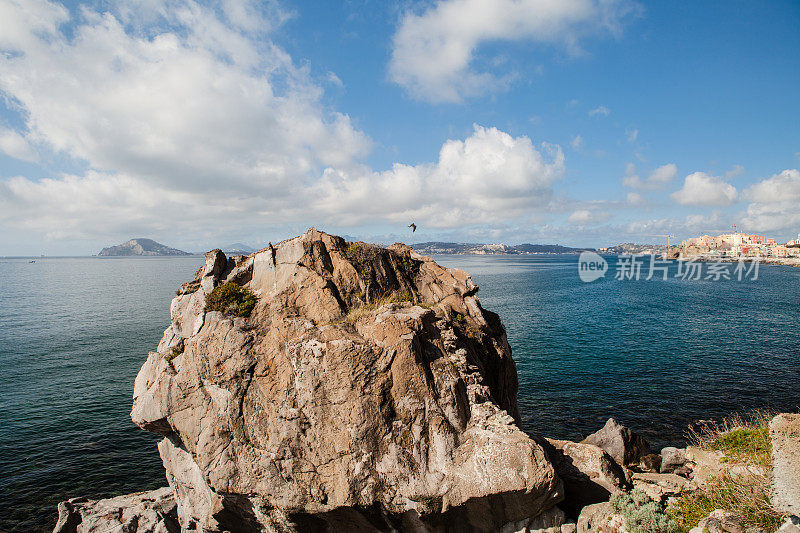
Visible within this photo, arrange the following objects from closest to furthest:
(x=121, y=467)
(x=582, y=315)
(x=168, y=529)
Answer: (x=168, y=529) < (x=121, y=467) < (x=582, y=315)

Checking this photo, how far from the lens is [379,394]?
1359 cm

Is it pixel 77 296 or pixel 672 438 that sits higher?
pixel 77 296

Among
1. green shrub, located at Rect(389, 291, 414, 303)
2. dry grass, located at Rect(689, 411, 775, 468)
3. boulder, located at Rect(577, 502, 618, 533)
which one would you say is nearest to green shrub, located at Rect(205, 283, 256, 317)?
green shrub, located at Rect(389, 291, 414, 303)

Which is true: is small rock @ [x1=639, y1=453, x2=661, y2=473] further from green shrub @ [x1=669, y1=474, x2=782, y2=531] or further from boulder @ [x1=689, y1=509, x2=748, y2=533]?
boulder @ [x1=689, y1=509, x2=748, y2=533]

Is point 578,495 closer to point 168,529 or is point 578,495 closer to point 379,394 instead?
point 379,394

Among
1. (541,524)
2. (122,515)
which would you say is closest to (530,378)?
(541,524)

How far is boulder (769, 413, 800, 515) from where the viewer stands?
1118 centimetres

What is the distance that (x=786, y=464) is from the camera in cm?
1174

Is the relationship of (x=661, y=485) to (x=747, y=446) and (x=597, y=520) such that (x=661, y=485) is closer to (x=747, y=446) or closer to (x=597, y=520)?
(x=747, y=446)

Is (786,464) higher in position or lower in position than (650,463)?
higher

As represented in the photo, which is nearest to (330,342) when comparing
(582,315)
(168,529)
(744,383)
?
(168,529)

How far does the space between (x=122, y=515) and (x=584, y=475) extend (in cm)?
2253

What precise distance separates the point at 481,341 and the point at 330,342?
7.53 metres

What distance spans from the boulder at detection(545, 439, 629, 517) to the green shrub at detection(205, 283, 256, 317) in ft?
44.5
